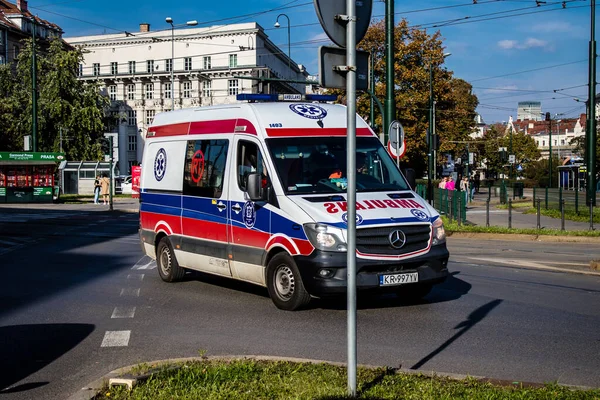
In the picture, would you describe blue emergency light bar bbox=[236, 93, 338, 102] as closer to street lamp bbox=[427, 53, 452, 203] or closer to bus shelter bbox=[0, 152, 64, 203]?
street lamp bbox=[427, 53, 452, 203]

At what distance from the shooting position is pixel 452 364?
6.84 metres

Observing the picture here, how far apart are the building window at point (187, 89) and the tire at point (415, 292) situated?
80.0m

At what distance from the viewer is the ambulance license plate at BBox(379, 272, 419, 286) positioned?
9.16 metres

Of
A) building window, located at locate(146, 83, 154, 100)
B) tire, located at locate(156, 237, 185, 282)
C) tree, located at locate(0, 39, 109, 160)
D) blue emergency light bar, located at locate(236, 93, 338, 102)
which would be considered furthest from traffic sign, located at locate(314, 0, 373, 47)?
building window, located at locate(146, 83, 154, 100)

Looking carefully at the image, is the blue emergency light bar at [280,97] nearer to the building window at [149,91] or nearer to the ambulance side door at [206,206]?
the ambulance side door at [206,206]

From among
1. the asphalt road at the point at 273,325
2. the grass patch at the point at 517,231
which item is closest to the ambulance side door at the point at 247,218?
the asphalt road at the point at 273,325

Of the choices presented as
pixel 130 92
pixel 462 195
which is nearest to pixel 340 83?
pixel 462 195

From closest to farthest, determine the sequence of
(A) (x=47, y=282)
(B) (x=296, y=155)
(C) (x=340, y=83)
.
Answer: (C) (x=340, y=83), (B) (x=296, y=155), (A) (x=47, y=282)

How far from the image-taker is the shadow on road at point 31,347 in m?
6.60

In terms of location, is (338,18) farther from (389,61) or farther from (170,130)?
(389,61)

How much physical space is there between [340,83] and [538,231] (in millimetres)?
18104

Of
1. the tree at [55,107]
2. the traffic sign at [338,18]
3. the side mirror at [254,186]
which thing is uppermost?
the tree at [55,107]

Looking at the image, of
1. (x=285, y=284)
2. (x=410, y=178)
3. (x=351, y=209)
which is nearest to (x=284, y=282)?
(x=285, y=284)

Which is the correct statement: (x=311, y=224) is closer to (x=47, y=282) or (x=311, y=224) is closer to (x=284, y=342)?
(x=284, y=342)
